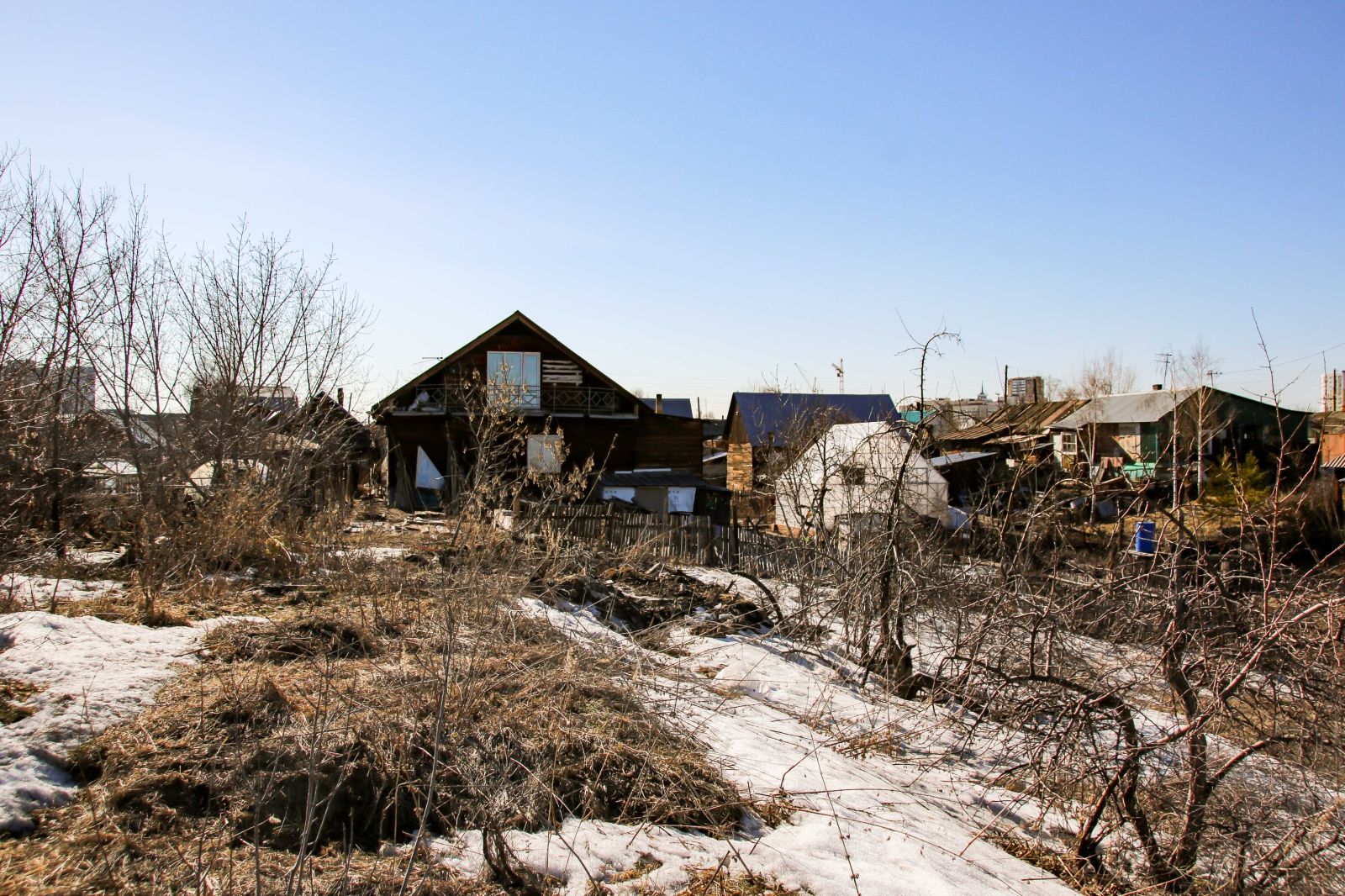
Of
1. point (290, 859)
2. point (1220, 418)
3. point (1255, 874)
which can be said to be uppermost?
point (1220, 418)

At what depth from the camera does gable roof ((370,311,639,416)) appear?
1046 inches

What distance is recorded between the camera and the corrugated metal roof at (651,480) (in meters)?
25.9

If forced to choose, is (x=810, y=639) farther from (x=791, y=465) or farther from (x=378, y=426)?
(x=378, y=426)

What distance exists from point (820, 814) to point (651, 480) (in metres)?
21.6

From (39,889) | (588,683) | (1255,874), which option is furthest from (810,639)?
(39,889)

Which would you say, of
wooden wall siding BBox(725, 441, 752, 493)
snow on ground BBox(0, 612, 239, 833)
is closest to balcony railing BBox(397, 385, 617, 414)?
wooden wall siding BBox(725, 441, 752, 493)

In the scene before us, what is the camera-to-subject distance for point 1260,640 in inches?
168

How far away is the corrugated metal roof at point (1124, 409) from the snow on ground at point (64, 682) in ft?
95.7

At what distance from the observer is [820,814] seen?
15.4 ft

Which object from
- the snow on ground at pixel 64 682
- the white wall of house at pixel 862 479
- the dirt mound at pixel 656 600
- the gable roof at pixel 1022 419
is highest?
the gable roof at pixel 1022 419

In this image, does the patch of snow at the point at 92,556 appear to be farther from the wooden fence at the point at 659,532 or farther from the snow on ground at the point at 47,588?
the wooden fence at the point at 659,532

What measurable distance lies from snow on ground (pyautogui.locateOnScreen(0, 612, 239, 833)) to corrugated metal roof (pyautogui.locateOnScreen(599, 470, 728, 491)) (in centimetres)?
1934

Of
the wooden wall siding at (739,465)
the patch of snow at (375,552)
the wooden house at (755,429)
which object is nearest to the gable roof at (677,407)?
the wooden house at (755,429)

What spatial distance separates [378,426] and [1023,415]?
26.8 m
